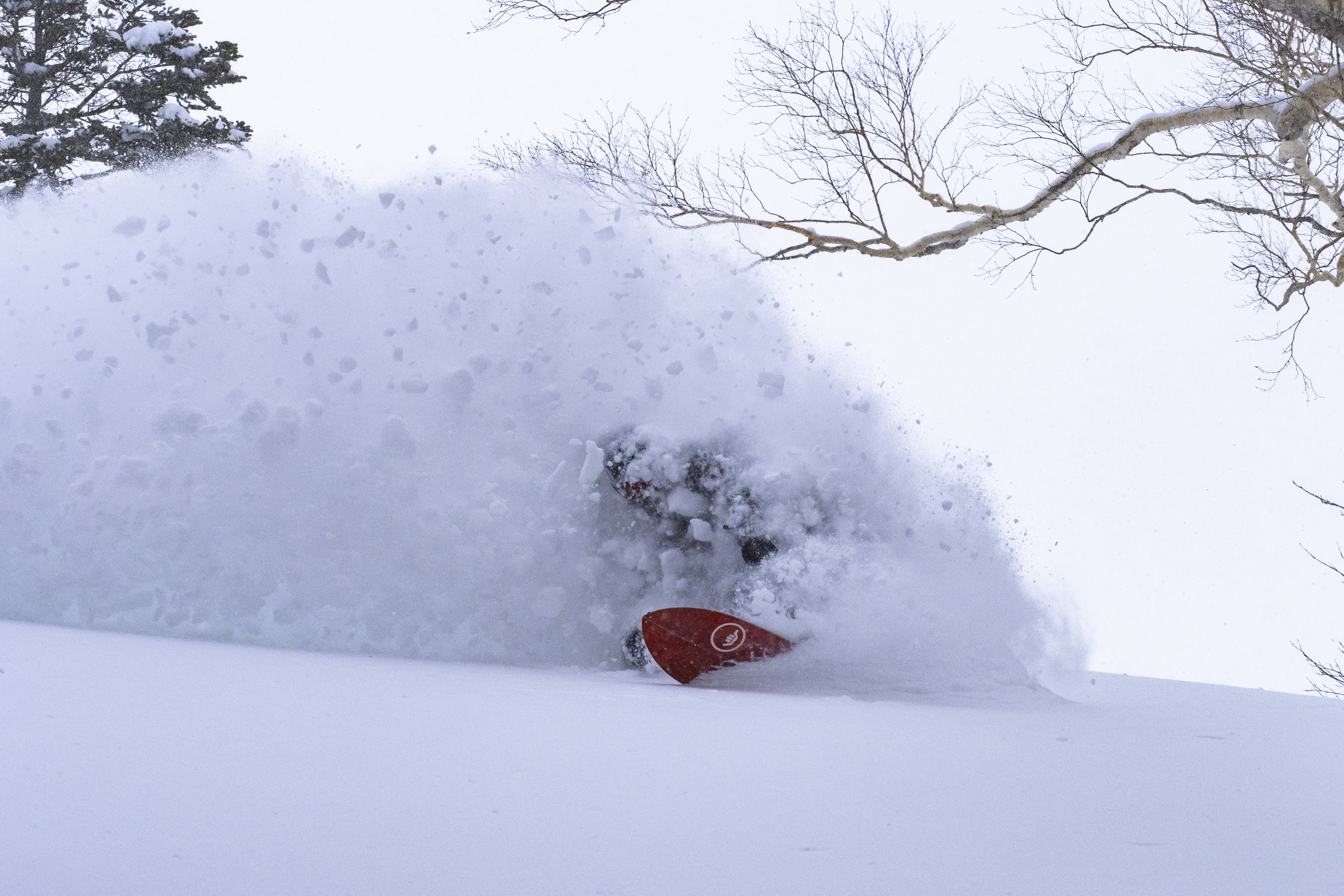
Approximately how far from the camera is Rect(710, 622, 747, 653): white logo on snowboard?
12.9 feet

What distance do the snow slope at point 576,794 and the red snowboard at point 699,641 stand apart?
63 centimetres

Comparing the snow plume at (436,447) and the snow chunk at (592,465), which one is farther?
the snow chunk at (592,465)

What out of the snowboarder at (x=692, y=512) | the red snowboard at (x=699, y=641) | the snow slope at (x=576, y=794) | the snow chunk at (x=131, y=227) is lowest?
the snow slope at (x=576, y=794)

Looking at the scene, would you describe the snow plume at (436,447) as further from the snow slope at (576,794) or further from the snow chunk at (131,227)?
the snow slope at (576,794)

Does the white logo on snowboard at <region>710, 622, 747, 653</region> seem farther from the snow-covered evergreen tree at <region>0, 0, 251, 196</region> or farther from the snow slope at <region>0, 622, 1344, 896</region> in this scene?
the snow-covered evergreen tree at <region>0, 0, 251, 196</region>

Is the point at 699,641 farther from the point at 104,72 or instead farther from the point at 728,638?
the point at 104,72

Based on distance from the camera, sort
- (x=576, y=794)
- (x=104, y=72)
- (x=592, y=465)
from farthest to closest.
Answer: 1. (x=104, y=72)
2. (x=592, y=465)
3. (x=576, y=794)

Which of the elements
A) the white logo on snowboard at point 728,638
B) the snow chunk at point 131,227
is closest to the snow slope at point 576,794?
the white logo on snowboard at point 728,638

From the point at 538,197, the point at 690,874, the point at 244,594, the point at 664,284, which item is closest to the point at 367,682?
the point at 244,594

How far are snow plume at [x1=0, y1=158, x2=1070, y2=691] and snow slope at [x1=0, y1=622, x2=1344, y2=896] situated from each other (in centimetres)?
95

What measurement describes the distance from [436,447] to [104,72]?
43.4 feet

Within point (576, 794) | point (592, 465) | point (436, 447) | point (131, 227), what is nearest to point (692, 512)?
point (592, 465)

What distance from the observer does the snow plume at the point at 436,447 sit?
13.5 feet

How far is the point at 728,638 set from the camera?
12.9ft
